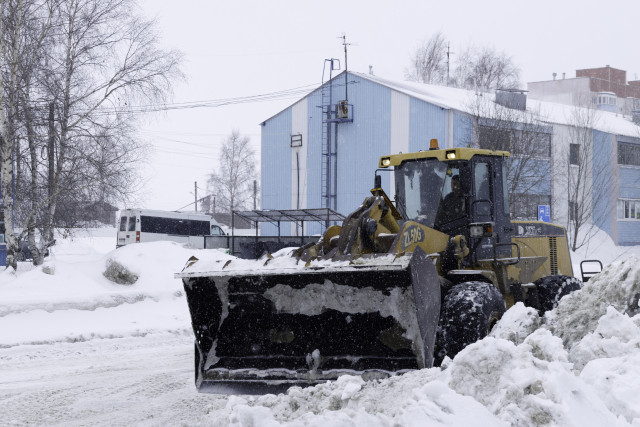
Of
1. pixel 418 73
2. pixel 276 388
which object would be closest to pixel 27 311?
pixel 276 388

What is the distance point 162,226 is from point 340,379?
3101 centimetres

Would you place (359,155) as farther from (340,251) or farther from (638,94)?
(638,94)

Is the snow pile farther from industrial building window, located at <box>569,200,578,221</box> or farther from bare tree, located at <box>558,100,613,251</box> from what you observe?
industrial building window, located at <box>569,200,578,221</box>

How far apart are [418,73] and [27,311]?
46404mm

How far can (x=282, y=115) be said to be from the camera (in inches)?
1433

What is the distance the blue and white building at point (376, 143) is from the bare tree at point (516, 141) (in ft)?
1.43

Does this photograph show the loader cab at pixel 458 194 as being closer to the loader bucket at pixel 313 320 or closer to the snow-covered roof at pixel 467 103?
the loader bucket at pixel 313 320

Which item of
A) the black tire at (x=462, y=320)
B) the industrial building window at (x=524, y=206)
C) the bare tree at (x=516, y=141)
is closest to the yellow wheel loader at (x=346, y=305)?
the black tire at (x=462, y=320)

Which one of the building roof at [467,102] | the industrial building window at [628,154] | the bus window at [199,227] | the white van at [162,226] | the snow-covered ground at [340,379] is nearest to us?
the snow-covered ground at [340,379]

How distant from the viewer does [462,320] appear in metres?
6.15

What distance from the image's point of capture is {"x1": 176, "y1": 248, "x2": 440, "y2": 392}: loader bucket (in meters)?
5.76

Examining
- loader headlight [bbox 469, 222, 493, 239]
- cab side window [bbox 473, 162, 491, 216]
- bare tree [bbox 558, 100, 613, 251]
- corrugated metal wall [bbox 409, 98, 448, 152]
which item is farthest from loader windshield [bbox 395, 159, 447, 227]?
bare tree [bbox 558, 100, 613, 251]

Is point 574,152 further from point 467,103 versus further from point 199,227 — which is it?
point 199,227

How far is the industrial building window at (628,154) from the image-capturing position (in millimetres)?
38062
